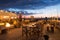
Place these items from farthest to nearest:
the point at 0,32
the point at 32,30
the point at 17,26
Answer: the point at 17,26
the point at 0,32
the point at 32,30

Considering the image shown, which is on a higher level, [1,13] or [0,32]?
[1,13]

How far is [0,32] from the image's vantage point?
570 inches

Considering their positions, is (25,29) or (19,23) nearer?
(25,29)

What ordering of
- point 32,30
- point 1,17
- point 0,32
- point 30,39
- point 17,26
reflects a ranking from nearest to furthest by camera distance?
point 30,39 < point 32,30 < point 0,32 < point 17,26 < point 1,17

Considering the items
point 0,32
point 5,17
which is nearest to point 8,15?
point 5,17

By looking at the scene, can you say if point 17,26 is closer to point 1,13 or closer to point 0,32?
point 1,13

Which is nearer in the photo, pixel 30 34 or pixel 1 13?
pixel 30 34

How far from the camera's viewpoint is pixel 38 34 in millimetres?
10023

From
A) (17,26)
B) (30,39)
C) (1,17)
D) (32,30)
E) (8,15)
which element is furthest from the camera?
(8,15)

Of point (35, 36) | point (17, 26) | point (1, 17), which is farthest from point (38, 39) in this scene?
point (1, 17)

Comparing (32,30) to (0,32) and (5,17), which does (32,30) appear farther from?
(5,17)

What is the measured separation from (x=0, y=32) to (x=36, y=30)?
5.65m

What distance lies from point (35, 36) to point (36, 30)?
43cm

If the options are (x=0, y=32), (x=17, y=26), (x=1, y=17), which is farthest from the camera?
(x=1, y=17)
